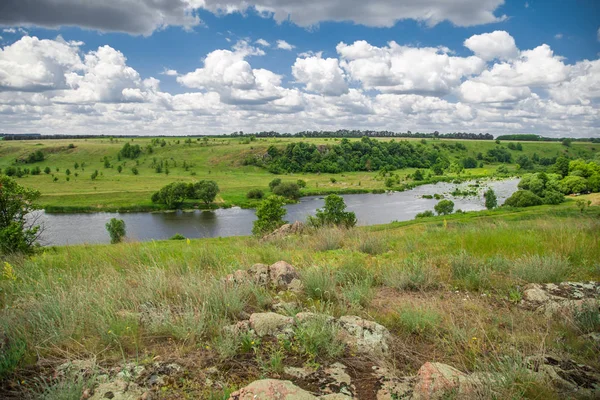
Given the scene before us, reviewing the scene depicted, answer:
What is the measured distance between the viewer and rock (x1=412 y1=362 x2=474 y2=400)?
2.86 m

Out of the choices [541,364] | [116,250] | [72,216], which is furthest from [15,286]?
[72,216]

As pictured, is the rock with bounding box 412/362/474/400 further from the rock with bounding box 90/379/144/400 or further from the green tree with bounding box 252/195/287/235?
the green tree with bounding box 252/195/287/235

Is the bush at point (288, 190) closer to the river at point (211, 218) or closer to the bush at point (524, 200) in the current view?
the river at point (211, 218)

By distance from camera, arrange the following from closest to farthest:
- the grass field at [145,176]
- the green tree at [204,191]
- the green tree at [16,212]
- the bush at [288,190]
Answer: the green tree at [16,212] < the green tree at [204,191] < the grass field at [145,176] < the bush at [288,190]

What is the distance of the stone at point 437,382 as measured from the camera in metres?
2.88

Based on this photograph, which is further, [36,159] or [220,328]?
[36,159]

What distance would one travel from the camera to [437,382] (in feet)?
9.80

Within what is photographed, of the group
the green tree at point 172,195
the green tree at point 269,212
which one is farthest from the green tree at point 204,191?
the green tree at point 269,212

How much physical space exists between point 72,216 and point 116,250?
86.7 meters

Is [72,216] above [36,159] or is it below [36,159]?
below

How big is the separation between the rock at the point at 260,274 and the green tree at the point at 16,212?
10.1 metres

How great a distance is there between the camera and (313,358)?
11.9 feet

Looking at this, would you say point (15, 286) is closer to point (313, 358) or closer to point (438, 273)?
point (313, 358)

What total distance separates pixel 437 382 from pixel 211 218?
76.1 meters
